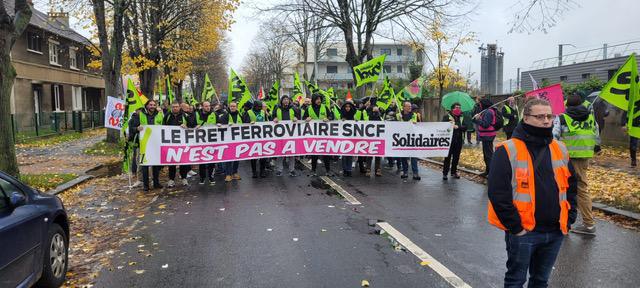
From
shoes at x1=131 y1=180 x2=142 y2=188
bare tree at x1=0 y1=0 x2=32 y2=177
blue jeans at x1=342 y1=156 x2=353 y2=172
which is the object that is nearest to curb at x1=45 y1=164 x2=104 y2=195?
bare tree at x1=0 y1=0 x2=32 y2=177

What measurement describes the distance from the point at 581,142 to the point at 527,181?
3782 millimetres

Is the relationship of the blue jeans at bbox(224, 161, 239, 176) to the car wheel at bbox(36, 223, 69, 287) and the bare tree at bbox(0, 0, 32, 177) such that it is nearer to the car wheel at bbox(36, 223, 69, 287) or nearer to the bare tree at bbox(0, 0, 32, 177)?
the bare tree at bbox(0, 0, 32, 177)

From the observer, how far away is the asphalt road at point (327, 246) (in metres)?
4.90

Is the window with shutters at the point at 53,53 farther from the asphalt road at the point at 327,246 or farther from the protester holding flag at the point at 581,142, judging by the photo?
the protester holding flag at the point at 581,142

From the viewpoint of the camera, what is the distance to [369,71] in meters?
13.3

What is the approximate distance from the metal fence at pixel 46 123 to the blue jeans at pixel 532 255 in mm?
21741

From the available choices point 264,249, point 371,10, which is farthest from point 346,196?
point 371,10

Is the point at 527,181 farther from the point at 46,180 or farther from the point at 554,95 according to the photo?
the point at 46,180

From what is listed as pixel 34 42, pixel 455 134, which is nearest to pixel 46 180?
pixel 455 134

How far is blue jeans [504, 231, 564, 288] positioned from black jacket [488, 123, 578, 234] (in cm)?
7

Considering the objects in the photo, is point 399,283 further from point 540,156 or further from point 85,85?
point 85,85

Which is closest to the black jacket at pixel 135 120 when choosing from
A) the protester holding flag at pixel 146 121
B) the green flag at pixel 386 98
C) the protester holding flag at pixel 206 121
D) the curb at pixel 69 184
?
the protester holding flag at pixel 146 121

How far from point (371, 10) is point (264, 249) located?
1704cm

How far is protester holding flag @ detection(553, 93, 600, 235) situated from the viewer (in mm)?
6492
